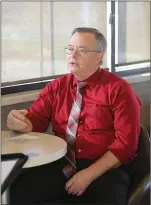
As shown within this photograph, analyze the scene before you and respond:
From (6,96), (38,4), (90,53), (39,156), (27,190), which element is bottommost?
(27,190)

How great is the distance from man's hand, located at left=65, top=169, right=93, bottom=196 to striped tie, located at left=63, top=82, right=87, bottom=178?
0.26ft

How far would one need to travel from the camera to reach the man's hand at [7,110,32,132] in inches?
84.5

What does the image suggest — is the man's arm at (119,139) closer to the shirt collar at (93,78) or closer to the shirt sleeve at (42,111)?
the shirt collar at (93,78)

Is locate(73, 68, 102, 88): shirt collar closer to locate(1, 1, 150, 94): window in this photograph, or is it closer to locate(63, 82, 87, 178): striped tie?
locate(63, 82, 87, 178): striped tie

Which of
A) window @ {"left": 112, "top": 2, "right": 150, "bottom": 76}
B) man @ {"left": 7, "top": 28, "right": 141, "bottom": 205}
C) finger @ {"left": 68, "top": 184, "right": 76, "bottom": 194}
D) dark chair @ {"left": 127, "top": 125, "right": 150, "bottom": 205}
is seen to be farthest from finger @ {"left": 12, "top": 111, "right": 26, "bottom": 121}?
window @ {"left": 112, "top": 2, "right": 150, "bottom": 76}

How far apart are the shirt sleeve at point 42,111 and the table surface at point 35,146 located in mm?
108

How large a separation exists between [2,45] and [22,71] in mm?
231

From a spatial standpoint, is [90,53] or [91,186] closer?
[91,186]

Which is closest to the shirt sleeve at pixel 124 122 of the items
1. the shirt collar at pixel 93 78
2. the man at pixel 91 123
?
the man at pixel 91 123

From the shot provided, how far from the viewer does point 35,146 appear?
1.90 meters

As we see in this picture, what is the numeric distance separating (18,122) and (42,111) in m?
0.18

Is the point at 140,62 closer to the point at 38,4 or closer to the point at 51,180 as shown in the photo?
the point at 38,4

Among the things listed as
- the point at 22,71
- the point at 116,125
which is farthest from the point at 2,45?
the point at 116,125

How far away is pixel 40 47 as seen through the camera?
2.66 m
